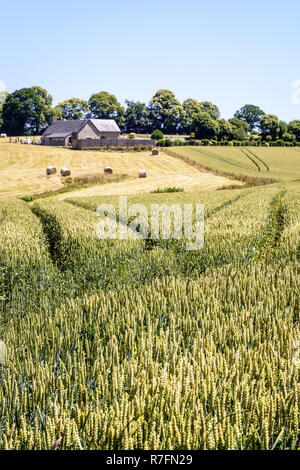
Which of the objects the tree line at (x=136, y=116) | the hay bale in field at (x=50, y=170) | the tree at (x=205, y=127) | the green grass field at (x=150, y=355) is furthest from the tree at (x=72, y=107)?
the green grass field at (x=150, y=355)

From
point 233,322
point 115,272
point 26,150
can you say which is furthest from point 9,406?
point 26,150

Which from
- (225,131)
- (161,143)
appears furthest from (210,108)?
(161,143)

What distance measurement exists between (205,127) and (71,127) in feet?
109

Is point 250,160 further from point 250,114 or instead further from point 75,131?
point 250,114

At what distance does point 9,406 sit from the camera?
9.37 ft

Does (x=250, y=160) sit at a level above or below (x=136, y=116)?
below

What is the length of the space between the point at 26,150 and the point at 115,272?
57.1m

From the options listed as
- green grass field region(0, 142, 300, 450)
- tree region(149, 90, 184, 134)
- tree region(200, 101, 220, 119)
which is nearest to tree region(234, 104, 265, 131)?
tree region(200, 101, 220, 119)

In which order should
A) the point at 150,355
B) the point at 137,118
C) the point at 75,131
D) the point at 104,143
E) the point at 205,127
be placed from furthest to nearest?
the point at 137,118
the point at 205,127
the point at 75,131
the point at 104,143
the point at 150,355

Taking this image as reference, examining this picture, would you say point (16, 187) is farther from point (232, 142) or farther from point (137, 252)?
point (232, 142)

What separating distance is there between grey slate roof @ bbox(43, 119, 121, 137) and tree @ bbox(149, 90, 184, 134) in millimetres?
28356

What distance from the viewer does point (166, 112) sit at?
111m

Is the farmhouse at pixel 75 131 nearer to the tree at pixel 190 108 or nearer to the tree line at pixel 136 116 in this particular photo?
the tree line at pixel 136 116

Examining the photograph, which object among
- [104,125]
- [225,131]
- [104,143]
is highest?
[104,125]
